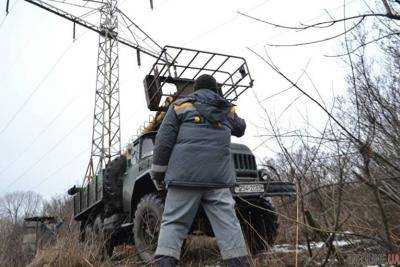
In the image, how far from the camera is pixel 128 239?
8109 millimetres

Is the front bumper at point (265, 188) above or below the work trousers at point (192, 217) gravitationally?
above

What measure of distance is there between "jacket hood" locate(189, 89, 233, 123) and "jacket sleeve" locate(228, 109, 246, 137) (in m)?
0.10

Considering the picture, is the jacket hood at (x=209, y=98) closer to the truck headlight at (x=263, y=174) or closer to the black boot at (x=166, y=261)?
the black boot at (x=166, y=261)

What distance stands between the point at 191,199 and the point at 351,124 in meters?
1.60

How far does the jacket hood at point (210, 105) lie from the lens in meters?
3.98

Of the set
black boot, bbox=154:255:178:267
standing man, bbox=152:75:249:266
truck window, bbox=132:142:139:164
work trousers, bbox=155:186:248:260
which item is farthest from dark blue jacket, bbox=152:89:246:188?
truck window, bbox=132:142:139:164

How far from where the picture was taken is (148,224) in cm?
600

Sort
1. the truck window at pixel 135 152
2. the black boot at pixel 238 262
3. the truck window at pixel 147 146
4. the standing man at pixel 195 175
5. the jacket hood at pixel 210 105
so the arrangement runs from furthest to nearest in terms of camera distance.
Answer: the truck window at pixel 135 152
the truck window at pixel 147 146
the jacket hood at pixel 210 105
the standing man at pixel 195 175
the black boot at pixel 238 262

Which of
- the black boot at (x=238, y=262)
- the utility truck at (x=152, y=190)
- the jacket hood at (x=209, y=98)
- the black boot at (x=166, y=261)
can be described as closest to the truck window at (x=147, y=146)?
the utility truck at (x=152, y=190)

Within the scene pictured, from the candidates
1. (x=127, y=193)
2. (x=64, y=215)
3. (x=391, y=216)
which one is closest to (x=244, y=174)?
(x=127, y=193)

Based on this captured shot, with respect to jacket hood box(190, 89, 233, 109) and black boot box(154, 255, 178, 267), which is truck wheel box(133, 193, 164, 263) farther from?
jacket hood box(190, 89, 233, 109)

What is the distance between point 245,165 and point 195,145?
2755 mm

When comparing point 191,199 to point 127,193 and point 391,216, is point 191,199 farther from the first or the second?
point 127,193

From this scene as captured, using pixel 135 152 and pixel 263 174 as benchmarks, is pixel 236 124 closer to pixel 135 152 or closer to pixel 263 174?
pixel 263 174
